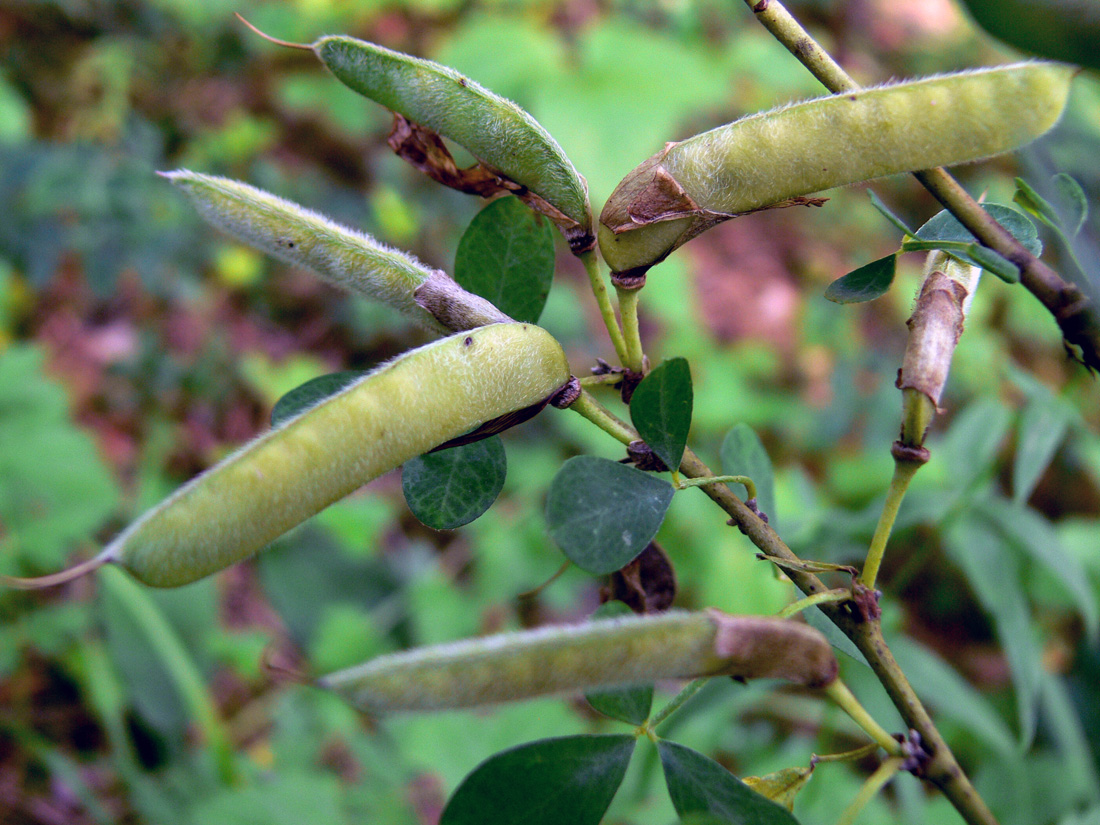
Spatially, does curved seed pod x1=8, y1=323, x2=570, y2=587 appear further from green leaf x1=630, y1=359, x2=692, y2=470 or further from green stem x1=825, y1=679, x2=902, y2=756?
green stem x1=825, y1=679, x2=902, y2=756

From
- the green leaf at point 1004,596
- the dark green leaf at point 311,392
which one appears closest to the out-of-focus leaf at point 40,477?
the dark green leaf at point 311,392

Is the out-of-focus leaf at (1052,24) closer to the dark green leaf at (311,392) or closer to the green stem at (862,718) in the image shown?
the green stem at (862,718)

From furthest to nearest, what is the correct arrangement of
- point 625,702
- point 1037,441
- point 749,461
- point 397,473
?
1. point 397,473
2. point 1037,441
3. point 749,461
4. point 625,702

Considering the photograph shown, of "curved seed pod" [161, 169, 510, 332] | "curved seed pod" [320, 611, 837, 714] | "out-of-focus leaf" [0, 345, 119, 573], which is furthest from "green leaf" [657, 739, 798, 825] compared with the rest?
"out-of-focus leaf" [0, 345, 119, 573]

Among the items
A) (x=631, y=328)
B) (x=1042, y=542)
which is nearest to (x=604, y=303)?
(x=631, y=328)

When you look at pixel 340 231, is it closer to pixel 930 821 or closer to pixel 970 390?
pixel 930 821

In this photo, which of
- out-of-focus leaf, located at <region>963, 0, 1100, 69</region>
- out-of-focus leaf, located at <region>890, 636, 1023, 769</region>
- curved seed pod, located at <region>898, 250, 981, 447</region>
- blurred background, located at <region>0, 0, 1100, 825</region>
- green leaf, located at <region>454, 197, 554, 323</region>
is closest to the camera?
out-of-focus leaf, located at <region>963, 0, 1100, 69</region>

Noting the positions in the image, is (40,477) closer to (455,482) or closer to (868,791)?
(455,482)
